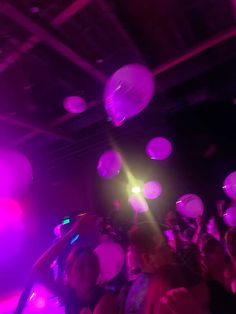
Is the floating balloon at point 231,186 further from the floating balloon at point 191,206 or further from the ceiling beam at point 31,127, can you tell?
the ceiling beam at point 31,127

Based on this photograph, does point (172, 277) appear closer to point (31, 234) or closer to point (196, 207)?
point (196, 207)

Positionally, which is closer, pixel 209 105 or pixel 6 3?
pixel 6 3

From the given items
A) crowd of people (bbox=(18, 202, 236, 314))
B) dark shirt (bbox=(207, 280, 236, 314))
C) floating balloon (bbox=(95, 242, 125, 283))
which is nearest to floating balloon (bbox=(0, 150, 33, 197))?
floating balloon (bbox=(95, 242, 125, 283))

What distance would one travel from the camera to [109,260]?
258 cm

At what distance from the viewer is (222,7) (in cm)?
267

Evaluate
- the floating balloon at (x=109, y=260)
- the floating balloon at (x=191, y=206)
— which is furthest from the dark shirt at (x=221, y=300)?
the floating balloon at (x=191, y=206)

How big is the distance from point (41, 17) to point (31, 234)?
4.54 meters

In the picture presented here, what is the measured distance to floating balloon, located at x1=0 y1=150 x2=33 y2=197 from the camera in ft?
10.3

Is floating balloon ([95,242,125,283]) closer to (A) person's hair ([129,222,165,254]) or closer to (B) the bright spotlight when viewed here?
(A) person's hair ([129,222,165,254])

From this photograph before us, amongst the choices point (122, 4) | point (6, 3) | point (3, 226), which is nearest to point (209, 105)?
point (122, 4)

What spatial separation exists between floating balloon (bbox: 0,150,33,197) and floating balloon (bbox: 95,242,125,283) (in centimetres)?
114

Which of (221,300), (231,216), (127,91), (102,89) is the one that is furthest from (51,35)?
(231,216)

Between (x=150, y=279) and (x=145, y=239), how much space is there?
0.19 meters

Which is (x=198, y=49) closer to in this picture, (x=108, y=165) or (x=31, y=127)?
(x=108, y=165)
